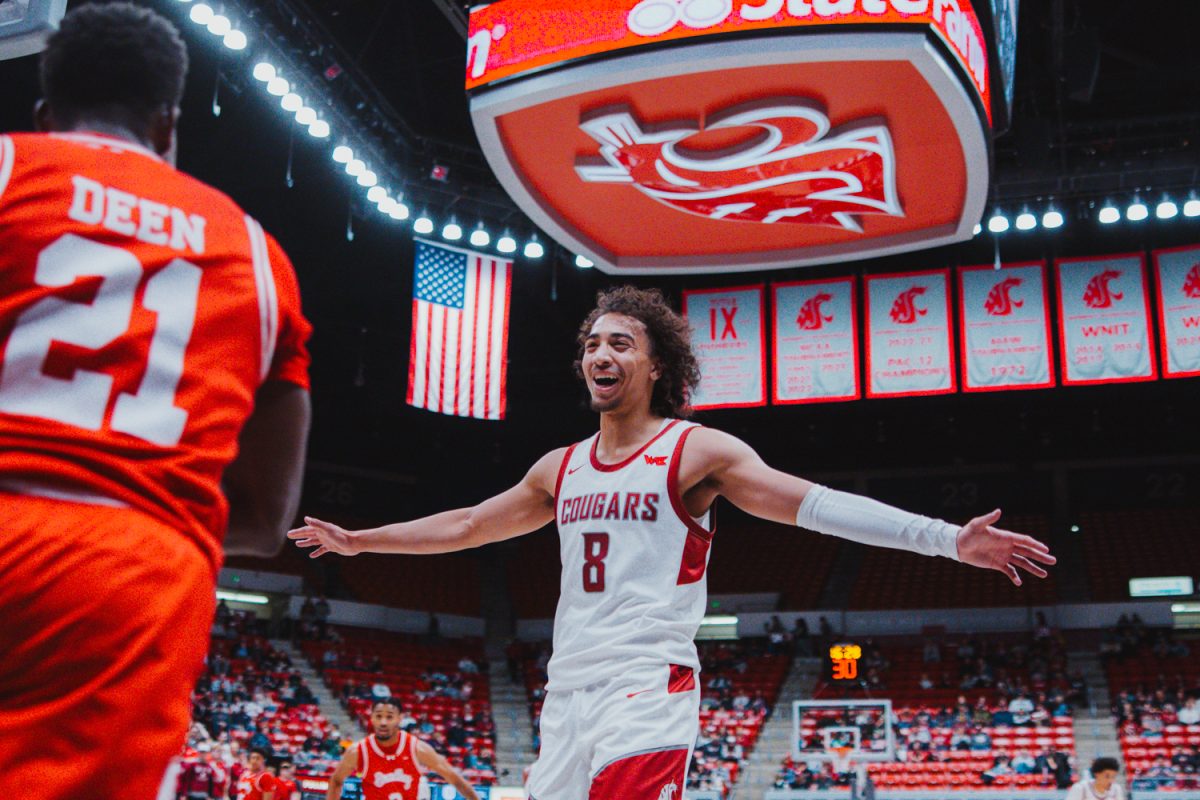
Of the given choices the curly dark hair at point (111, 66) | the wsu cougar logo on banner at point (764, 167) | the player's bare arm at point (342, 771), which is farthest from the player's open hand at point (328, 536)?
the wsu cougar logo on banner at point (764, 167)

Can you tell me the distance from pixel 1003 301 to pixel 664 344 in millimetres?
14675

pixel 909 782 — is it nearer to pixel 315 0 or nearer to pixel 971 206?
pixel 971 206

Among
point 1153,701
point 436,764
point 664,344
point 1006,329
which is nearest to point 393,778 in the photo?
point 436,764

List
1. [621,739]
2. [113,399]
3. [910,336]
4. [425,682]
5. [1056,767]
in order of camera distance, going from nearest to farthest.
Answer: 1. [113,399]
2. [621,739]
3. [910,336]
4. [1056,767]
5. [425,682]

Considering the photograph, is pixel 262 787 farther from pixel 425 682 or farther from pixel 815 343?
pixel 425 682

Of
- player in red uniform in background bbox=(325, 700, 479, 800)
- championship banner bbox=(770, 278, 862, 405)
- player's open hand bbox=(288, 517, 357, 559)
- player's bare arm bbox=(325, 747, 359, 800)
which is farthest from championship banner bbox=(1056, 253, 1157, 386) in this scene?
player's open hand bbox=(288, 517, 357, 559)

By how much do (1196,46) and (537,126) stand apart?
37.7 feet

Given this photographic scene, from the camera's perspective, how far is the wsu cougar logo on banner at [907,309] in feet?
58.2

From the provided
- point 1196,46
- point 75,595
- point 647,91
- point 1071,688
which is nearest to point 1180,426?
point 1071,688

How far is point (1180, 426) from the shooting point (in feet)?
97.3

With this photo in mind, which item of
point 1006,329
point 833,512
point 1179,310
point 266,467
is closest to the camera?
point 266,467

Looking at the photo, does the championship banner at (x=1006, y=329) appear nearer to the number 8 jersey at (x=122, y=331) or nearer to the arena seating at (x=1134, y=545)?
the arena seating at (x=1134, y=545)

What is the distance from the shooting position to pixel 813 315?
18.2 metres

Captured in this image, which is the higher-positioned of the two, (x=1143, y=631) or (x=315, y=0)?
(x=315, y=0)
